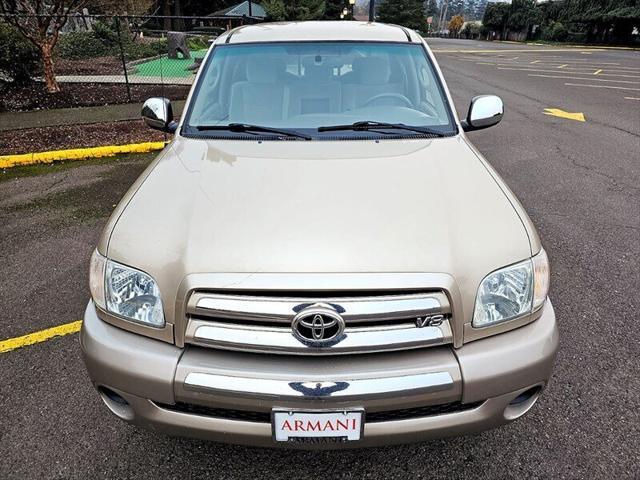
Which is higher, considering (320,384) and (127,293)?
(127,293)

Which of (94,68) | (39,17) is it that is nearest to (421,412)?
(39,17)

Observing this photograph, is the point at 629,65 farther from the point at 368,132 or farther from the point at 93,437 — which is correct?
the point at 93,437

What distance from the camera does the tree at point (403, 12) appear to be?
56750 millimetres

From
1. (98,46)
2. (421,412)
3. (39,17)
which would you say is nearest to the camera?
(421,412)

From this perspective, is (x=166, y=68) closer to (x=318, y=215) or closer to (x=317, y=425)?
(x=318, y=215)

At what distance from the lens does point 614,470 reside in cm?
206

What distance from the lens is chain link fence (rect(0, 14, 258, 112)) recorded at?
945 centimetres

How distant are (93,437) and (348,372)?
1.35 metres

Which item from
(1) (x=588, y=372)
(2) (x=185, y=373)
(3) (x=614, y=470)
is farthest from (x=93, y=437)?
(1) (x=588, y=372)

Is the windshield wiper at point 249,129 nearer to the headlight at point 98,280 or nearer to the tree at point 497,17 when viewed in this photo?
the headlight at point 98,280

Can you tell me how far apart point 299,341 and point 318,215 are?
1.71ft

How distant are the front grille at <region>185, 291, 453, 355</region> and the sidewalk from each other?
7.48 metres

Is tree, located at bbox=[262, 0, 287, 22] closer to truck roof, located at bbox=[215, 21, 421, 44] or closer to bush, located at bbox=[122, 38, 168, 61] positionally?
bush, located at bbox=[122, 38, 168, 61]

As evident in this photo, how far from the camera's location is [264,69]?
3.09 metres
